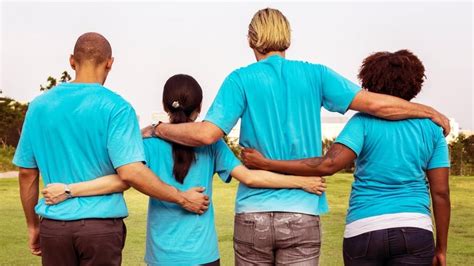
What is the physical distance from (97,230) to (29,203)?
558 millimetres

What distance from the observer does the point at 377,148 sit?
3.34 m

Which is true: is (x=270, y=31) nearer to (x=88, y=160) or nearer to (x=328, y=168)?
(x=328, y=168)

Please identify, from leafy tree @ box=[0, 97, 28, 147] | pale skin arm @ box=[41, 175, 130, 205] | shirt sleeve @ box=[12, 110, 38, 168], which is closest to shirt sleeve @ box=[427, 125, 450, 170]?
pale skin arm @ box=[41, 175, 130, 205]

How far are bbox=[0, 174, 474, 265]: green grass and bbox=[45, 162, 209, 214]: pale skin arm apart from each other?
16.8ft

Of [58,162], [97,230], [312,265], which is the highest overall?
[58,162]

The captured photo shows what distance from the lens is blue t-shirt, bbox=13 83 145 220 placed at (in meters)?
3.24

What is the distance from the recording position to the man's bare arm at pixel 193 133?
3.38m

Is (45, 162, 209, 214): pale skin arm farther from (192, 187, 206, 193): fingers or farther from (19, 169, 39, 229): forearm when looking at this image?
(19, 169, 39, 229): forearm

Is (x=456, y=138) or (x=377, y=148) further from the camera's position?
(x=456, y=138)

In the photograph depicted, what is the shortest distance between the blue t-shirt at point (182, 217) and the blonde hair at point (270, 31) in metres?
0.52

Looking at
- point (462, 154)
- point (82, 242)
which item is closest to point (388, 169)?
point (82, 242)

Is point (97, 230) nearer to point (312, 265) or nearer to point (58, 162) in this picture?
point (58, 162)

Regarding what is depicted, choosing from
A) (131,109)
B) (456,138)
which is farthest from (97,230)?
(456,138)

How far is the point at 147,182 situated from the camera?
3318 millimetres
